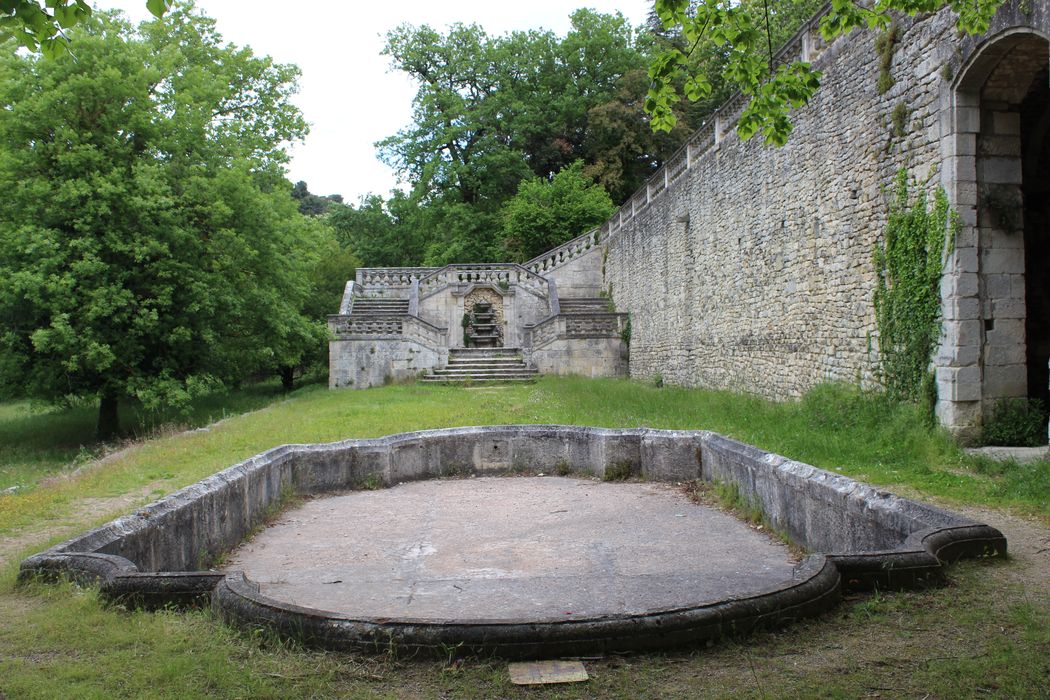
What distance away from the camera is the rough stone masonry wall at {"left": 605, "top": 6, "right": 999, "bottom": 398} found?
969 centimetres

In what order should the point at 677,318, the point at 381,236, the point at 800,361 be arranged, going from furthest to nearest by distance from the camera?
the point at 381,236, the point at 677,318, the point at 800,361

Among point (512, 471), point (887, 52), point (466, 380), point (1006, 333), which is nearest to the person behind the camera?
point (1006, 333)

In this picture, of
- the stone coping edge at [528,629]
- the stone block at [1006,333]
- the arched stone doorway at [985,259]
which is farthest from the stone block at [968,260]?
the stone coping edge at [528,629]

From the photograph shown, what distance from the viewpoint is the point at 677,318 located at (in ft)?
67.6

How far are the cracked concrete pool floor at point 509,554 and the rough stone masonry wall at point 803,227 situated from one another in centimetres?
494

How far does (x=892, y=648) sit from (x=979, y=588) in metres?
1.07

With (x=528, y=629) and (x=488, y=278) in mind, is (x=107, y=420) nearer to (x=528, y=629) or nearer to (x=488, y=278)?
(x=488, y=278)

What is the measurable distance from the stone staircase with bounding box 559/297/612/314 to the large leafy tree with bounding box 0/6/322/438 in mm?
12230

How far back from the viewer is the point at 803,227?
13000mm

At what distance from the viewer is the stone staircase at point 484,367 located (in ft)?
76.0

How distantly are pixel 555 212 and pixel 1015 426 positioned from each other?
26.9 metres

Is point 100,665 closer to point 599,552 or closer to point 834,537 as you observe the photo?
point 599,552

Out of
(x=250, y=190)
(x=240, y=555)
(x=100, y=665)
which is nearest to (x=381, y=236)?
(x=250, y=190)

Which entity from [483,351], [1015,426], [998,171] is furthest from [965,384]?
[483,351]
